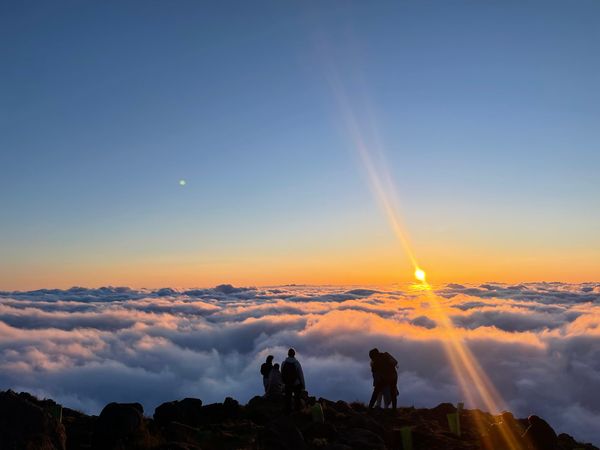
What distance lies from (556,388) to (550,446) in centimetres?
15228

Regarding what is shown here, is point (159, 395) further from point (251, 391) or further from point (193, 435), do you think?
point (193, 435)

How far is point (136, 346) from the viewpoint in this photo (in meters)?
178

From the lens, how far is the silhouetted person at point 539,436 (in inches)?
409

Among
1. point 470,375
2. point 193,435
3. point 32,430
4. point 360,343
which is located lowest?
point 470,375

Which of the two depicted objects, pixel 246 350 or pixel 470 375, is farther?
pixel 246 350

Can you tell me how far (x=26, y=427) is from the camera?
29.6 ft

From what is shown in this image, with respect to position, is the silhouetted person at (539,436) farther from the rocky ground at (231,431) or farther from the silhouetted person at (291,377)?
the silhouetted person at (291,377)

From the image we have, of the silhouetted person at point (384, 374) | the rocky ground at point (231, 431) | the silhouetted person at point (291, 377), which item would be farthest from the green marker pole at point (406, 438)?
the silhouetted person at point (384, 374)

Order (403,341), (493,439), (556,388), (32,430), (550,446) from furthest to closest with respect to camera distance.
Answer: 1. (403,341)
2. (556,388)
3. (493,439)
4. (550,446)
5. (32,430)

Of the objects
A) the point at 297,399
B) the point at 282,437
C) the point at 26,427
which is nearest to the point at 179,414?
the point at 297,399

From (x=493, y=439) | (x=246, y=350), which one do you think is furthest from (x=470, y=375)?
(x=493, y=439)

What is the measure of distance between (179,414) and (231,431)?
2.05m

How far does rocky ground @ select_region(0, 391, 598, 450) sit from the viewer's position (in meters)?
9.28

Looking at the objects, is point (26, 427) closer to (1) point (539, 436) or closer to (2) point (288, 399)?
(2) point (288, 399)
